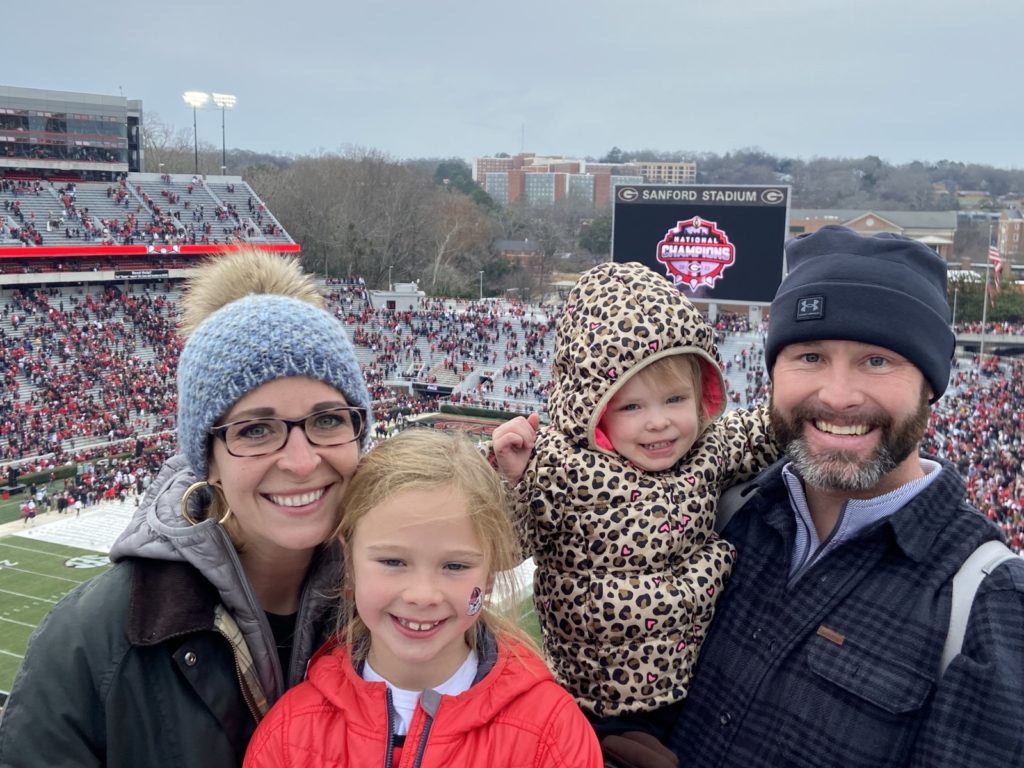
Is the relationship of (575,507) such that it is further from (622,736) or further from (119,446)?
(119,446)

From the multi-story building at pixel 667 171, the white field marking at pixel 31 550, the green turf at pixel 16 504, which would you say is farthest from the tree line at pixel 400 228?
the multi-story building at pixel 667 171

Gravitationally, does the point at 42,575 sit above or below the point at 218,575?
below

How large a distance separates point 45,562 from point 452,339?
20.7 m

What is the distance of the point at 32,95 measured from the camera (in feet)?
115

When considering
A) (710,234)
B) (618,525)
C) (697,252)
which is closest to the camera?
(618,525)

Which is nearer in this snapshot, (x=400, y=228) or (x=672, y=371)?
(x=672, y=371)

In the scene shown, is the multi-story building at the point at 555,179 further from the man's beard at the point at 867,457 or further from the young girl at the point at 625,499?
the man's beard at the point at 867,457

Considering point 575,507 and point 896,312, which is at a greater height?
point 896,312

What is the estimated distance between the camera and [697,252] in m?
25.3

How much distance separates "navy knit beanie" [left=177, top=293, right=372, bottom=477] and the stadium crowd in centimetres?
1440

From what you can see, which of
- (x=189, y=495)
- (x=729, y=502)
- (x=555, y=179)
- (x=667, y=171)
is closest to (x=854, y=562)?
(x=729, y=502)

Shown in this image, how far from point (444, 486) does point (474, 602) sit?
0.25 metres

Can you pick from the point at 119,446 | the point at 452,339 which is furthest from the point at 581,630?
the point at 452,339

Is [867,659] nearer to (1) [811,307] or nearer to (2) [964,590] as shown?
(2) [964,590]
